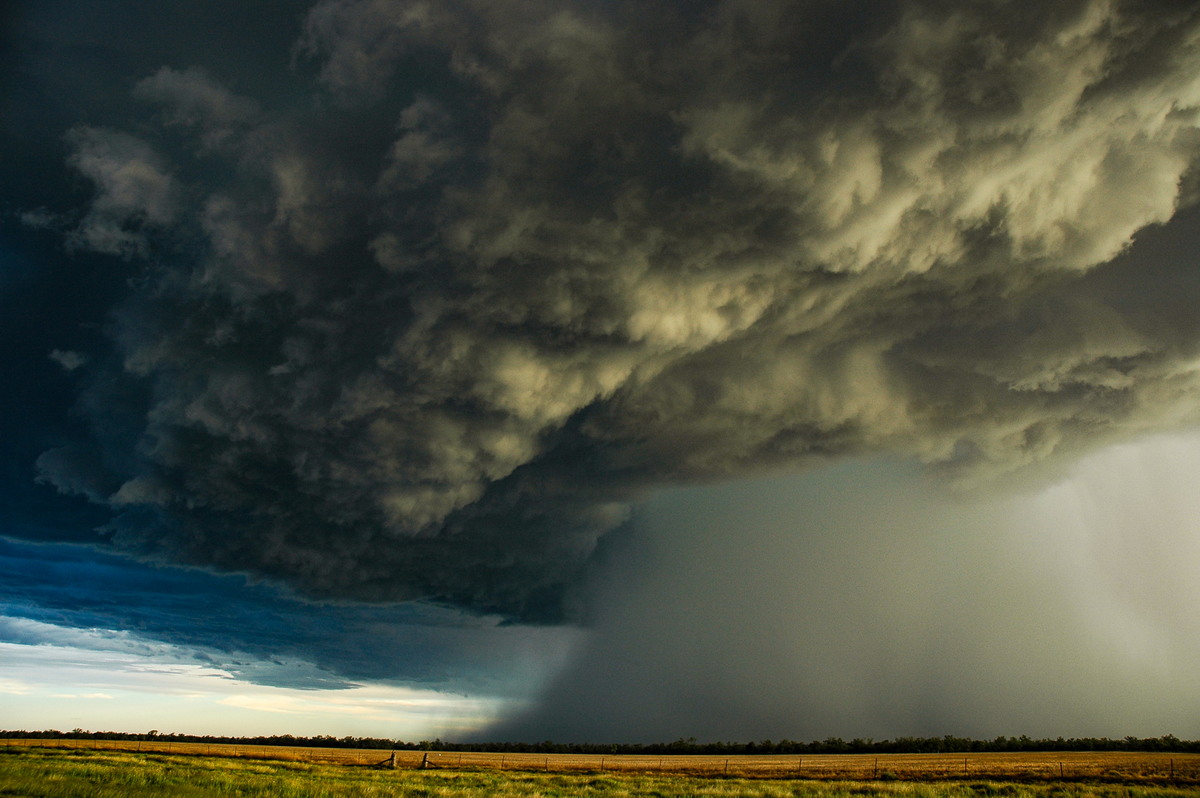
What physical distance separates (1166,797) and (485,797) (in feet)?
139

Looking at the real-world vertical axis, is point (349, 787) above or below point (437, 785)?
above

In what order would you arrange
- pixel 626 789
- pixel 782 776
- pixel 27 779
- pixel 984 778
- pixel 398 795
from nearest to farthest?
pixel 27 779 < pixel 398 795 < pixel 626 789 < pixel 984 778 < pixel 782 776

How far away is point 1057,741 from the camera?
492 ft

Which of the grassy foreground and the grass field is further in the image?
the grass field

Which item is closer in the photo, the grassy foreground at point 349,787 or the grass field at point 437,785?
the grassy foreground at point 349,787

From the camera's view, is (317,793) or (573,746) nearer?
(317,793)

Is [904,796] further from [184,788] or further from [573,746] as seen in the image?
[573,746]

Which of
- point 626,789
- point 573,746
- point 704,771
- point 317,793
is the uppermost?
point 317,793

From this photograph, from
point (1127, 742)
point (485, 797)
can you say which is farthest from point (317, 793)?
point (1127, 742)

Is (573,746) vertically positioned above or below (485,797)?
below

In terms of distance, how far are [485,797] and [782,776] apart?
44.2 meters

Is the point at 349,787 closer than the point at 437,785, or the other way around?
the point at 349,787

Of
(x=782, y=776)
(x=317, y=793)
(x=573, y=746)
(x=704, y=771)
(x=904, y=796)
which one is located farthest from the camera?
(x=573, y=746)

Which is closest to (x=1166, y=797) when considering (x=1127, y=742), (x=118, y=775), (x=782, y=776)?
(x=782, y=776)
